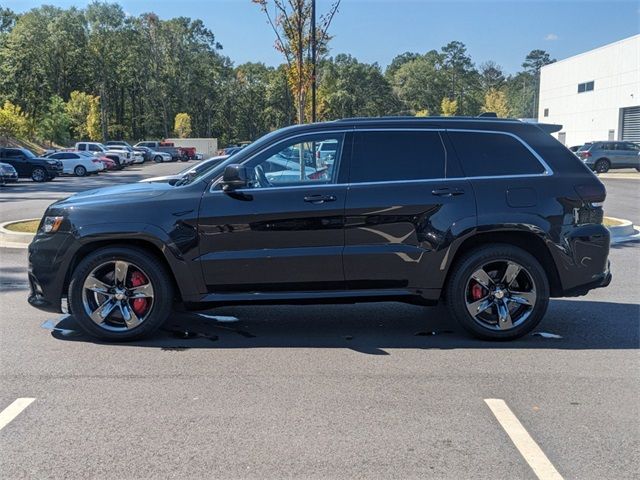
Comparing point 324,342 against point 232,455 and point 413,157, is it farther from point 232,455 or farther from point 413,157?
point 232,455

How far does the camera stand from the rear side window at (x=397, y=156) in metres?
5.49

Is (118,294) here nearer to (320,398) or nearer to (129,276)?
(129,276)

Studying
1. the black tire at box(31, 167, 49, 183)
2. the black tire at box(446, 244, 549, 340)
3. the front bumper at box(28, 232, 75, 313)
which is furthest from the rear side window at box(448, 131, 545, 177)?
the black tire at box(31, 167, 49, 183)

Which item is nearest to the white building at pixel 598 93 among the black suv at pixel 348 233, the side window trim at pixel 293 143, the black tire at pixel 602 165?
the black tire at pixel 602 165

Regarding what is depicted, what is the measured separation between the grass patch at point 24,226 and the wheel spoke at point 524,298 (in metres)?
9.36

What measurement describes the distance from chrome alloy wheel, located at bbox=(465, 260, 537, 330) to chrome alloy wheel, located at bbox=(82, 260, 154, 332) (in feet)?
9.45

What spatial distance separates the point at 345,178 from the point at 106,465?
10.1 feet

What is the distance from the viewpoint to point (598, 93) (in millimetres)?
48719

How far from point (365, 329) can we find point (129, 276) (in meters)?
2.26

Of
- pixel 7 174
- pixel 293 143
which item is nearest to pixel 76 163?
pixel 7 174

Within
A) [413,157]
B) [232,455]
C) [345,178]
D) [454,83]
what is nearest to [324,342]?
[345,178]

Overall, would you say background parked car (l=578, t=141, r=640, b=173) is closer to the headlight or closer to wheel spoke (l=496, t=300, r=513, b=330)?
wheel spoke (l=496, t=300, r=513, b=330)

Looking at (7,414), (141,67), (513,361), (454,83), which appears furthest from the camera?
(454,83)

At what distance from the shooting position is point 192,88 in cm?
9106
